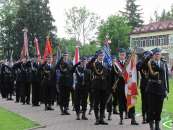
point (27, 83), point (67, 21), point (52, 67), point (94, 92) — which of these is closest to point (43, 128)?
point (94, 92)

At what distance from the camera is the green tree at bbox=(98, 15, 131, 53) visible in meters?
104

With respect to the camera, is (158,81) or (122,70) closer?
(158,81)

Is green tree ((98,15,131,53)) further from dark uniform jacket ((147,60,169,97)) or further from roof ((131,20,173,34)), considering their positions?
dark uniform jacket ((147,60,169,97))

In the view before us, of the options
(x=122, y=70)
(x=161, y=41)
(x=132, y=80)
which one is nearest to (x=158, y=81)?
(x=132, y=80)

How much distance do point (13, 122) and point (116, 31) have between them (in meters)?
90.3

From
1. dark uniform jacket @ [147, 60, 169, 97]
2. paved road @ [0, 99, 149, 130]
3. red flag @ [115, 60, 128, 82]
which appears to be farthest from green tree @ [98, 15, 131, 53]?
dark uniform jacket @ [147, 60, 169, 97]

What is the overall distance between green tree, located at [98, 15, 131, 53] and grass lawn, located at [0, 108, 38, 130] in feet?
280

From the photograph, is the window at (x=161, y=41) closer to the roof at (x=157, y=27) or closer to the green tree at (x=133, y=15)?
the roof at (x=157, y=27)

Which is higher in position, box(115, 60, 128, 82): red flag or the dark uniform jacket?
→ box(115, 60, 128, 82): red flag

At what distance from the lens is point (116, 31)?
106 meters

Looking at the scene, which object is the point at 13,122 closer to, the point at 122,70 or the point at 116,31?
the point at 122,70

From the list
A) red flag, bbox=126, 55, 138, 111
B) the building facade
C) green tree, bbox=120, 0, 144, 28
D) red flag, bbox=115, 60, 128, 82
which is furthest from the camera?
green tree, bbox=120, 0, 144, 28

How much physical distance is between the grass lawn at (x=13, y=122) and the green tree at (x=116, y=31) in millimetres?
85369

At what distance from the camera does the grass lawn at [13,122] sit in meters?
15.1
